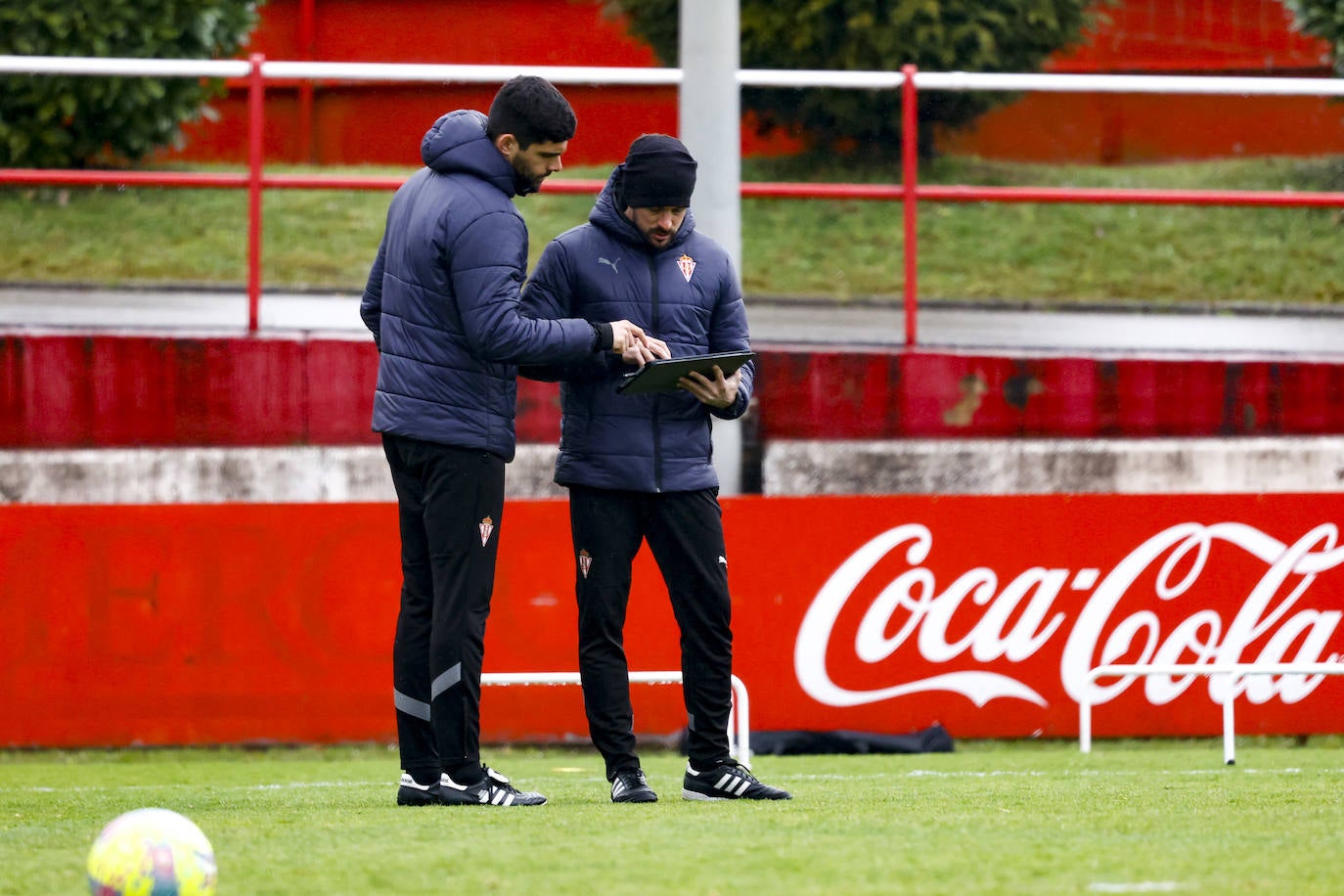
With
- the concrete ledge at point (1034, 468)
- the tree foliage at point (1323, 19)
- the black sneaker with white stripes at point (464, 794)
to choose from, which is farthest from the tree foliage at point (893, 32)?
the black sneaker with white stripes at point (464, 794)

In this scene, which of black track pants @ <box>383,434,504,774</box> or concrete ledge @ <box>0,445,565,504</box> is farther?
concrete ledge @ <box>0,445,565,504</box>

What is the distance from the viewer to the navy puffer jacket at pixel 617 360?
5.16 meters

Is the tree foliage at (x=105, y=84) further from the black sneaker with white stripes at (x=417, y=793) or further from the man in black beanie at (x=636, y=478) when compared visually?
the black sneaker with white stripes at (x=417, y=793)

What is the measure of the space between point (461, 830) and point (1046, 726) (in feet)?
15.0

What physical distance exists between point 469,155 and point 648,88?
11.1 meters

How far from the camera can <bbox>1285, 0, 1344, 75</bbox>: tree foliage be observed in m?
15.2

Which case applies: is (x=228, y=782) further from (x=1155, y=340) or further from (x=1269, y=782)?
(x=1155, y=340)

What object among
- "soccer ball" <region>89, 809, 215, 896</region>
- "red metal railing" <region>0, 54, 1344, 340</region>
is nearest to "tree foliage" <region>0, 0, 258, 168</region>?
"red metal railing" <region>0, 54, 1344, 340</region>

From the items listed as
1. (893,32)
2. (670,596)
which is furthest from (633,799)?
(893,32)

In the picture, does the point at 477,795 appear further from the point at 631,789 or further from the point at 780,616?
the point at 780,616

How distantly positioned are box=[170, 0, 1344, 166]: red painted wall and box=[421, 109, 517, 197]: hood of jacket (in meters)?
10.9

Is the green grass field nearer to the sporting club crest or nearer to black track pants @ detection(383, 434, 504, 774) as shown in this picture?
black track pants @ detection(383, 434, 504, 774)

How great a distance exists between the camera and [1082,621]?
27.9 feet

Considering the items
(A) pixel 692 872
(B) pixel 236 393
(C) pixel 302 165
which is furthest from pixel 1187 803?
(C) pixel 302 165
